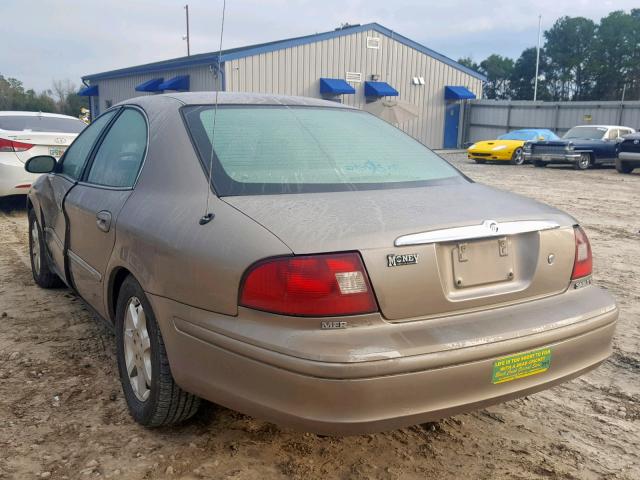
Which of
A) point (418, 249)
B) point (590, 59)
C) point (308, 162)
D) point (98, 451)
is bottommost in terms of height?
point (98, 451)

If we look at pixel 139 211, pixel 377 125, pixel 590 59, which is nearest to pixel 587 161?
pixel 377 125

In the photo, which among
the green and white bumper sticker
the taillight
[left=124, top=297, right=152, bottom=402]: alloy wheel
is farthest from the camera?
the taillight

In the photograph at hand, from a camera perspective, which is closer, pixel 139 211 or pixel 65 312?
pixel 139 211

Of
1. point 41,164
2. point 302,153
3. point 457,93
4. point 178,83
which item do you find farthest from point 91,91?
point 302,153

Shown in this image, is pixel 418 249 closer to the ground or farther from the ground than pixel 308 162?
closer to the ground

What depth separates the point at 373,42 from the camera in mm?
27328

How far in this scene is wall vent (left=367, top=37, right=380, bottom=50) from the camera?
27.2 metres

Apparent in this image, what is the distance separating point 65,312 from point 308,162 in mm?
2506

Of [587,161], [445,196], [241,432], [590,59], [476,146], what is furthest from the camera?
[590,59]

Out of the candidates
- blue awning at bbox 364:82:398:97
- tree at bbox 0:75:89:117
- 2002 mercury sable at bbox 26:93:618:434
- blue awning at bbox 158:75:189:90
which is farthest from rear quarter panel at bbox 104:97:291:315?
tree at bbox 0:75:89:117

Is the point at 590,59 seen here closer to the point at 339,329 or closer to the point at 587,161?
the point at 587,161

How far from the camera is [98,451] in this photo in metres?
2.55

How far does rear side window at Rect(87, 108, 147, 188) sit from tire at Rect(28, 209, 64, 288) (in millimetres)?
1346

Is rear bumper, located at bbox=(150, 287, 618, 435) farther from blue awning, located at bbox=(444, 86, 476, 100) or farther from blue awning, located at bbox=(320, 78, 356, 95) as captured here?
blue awning, located at bbox=(444, 86, 476, 100)
